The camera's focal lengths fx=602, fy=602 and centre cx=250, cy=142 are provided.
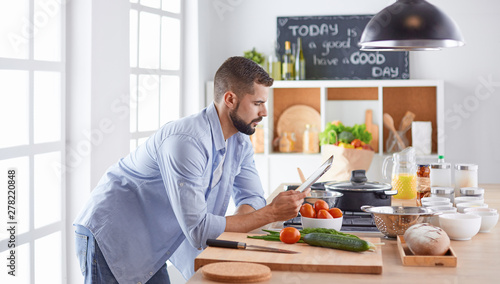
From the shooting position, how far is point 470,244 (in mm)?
2100

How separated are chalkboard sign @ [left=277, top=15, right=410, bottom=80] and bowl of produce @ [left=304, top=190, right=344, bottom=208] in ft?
8.72

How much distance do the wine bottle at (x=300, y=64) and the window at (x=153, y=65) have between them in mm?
1009

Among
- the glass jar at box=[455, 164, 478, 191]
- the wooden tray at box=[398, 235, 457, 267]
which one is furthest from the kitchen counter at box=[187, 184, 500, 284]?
the glass jar at box=[455, 164, 478, 191]

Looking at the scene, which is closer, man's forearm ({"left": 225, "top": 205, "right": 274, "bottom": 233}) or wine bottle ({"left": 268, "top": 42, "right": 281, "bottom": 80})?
man's forearm ({"left": 225, "top": 205, "right": 274, "bottom": 233})

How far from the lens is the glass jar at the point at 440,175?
3.04 m

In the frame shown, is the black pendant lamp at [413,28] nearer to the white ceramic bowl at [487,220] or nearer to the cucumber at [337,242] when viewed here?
the white ceramic bowl at [487,220]

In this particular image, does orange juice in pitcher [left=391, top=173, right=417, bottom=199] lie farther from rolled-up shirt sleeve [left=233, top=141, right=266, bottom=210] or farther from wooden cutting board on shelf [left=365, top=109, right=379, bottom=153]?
wooden cutting board on shelf [left=365, top=109, right=379, bottom=153]

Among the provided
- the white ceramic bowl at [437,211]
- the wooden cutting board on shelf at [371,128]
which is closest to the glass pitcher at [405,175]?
the white ceramic bowl at [437,211]

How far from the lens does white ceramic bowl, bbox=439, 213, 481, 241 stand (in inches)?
83.8

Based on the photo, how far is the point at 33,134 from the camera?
3.03m

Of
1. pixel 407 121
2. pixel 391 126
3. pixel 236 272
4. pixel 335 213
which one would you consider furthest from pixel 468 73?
pixel 236 272

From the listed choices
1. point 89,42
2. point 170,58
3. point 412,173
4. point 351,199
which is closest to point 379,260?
point 351,199

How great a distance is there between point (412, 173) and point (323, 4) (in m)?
2.47

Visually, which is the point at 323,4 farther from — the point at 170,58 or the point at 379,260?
the point at 379,260
